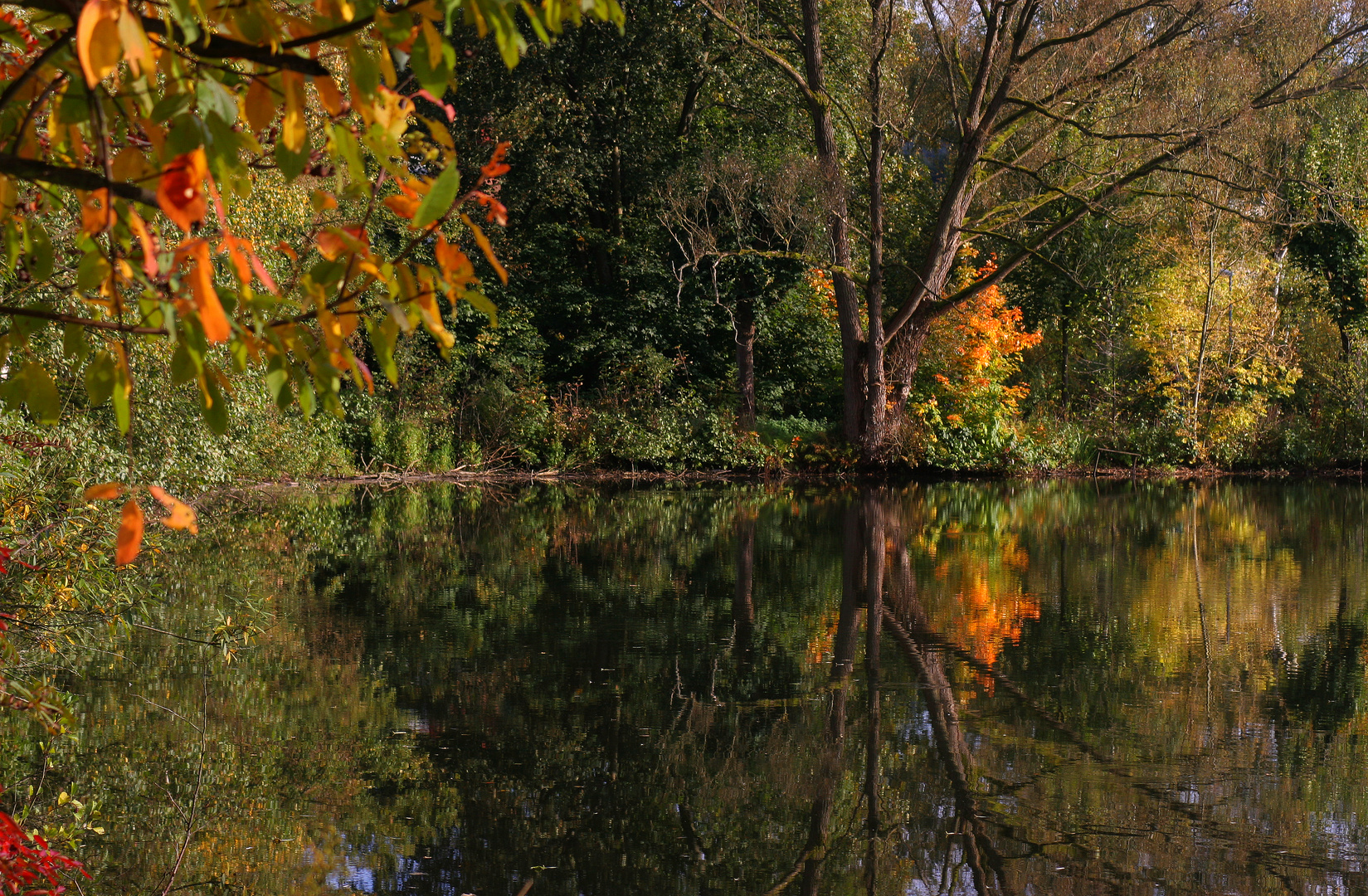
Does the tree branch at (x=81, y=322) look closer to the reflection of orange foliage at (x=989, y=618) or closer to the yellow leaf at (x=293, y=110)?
the yellow leaf at (x=293, y=110)

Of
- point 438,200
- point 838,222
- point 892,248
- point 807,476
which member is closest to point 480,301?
point 438,200

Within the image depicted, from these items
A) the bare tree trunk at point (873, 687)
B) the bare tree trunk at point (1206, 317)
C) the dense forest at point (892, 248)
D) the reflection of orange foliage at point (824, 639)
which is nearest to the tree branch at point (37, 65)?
the bare tree trunk at point (873, 687)

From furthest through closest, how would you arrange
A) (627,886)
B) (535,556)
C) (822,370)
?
(822,370), (535,556), (627,886)

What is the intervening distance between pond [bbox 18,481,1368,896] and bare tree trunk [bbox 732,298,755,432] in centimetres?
1272

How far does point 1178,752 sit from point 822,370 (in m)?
20.4

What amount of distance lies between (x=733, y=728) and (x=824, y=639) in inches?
84.2

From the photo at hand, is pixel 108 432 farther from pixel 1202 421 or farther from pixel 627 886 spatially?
pixel 1202 421

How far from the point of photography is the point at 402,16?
1.71 m

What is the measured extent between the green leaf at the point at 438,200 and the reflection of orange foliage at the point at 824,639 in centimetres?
559

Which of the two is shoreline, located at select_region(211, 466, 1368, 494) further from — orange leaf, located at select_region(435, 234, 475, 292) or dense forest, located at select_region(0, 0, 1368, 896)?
orange leaf, located at select_region(435, 234, 475, 292)

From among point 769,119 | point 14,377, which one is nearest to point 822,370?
point 769,119

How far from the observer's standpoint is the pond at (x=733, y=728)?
3.97m

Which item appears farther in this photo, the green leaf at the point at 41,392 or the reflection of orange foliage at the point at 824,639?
the reflection of orange foliage at the point at 824,639

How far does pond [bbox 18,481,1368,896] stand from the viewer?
3967 mm
